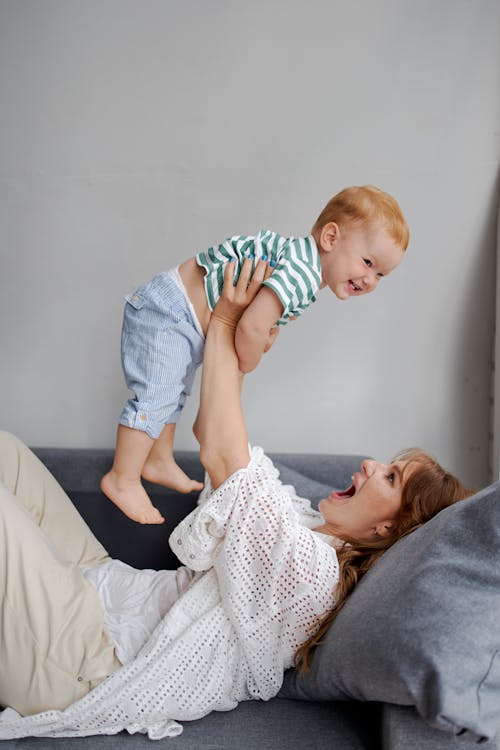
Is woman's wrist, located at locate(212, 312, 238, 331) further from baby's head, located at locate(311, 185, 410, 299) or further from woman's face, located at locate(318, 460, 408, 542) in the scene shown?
woman's face, located at locate(318, 460, 408, 542)

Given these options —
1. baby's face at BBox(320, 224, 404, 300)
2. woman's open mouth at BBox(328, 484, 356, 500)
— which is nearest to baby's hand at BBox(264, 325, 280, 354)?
baby's face at BBox(320, 224, 404, 300)

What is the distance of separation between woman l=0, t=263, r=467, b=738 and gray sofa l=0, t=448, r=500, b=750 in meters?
0.03

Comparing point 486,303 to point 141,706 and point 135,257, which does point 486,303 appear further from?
point 141,706

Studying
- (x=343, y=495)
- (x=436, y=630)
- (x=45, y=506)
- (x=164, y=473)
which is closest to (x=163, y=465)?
(x=164, y=473)

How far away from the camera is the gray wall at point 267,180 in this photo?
96.9 inches

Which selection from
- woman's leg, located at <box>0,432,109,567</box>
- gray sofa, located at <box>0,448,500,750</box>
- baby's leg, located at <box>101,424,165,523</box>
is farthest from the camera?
Result: woman's leg, located at <box>0,432,109,567</box>

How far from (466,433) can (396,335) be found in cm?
43

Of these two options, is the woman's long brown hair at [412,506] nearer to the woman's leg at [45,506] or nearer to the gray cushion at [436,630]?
the gray cushion at [436,630]

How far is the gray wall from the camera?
2.46m

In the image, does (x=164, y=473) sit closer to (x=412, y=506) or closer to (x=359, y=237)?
(x=412, y=506)

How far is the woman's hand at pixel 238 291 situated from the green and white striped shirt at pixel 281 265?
0.09 ft

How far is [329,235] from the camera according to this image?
5.54 ft

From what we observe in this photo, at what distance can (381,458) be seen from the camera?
8.82 feet

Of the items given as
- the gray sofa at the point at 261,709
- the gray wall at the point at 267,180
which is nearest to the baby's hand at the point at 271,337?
the gray sofa at the point at 261,709
